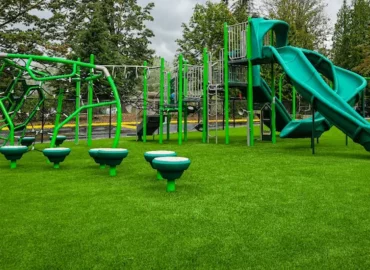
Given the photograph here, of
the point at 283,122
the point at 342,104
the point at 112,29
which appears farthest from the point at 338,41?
the point at 342,104

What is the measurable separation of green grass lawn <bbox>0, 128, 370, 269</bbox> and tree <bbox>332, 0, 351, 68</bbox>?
45822 mm

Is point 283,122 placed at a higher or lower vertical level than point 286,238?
higher

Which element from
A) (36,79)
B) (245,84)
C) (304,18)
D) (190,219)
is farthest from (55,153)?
(304,18)

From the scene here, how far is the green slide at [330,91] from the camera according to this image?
9.02 metres

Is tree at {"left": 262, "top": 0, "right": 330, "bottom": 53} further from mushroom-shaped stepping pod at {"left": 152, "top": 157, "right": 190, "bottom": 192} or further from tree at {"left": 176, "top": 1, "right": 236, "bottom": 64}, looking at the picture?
mushroom-shaped stepping pod at {"left": 152, "top": 157, "right": 190, "bottom": 192}

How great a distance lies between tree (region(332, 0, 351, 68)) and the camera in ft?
158

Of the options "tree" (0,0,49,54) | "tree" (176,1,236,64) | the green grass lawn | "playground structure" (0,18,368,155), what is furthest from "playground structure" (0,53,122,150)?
"tree" (176,1,236,64)

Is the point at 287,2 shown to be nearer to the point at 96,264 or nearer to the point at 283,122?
the point at 283,122

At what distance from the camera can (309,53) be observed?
12812 mm

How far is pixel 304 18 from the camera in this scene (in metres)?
39.2

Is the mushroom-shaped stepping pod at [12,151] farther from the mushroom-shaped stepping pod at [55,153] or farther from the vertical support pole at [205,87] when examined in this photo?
the vertical support pole at [205,87]

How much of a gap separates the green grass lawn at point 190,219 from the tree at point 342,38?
45822 millimetres

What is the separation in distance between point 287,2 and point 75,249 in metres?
39.9

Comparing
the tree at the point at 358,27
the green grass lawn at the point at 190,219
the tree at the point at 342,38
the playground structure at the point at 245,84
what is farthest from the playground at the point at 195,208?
the tree at the point at 342,38
